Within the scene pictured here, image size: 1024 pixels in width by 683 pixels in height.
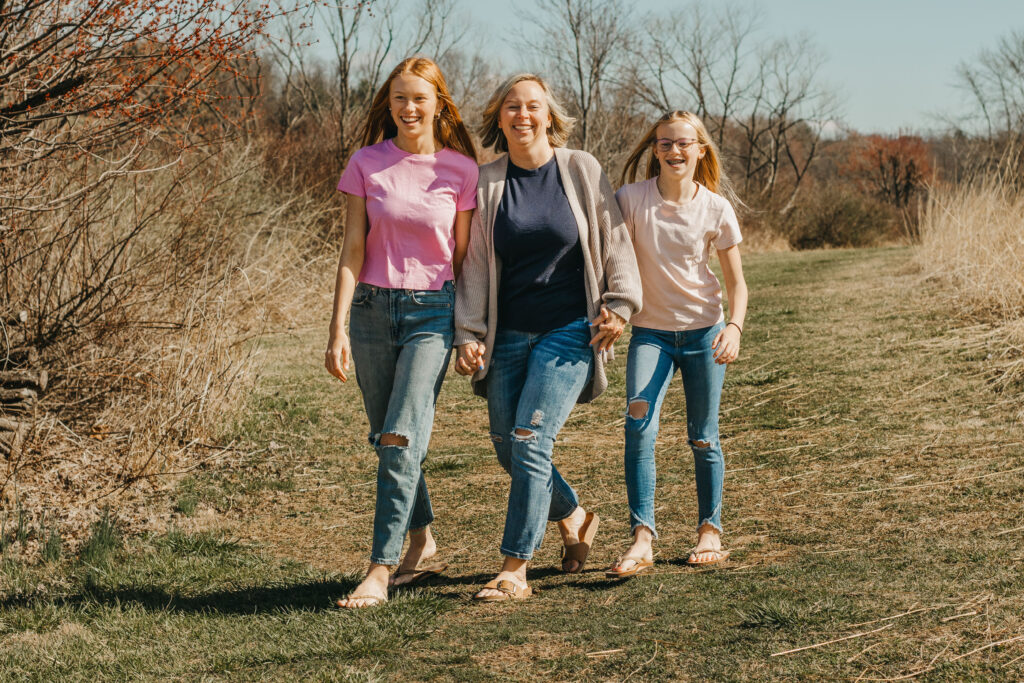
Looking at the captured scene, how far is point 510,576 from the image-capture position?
148 inches

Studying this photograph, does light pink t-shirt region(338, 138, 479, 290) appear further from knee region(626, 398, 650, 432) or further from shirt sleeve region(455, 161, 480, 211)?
knee region(626, 398, 650, 432)

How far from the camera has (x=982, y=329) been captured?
9.00 meters

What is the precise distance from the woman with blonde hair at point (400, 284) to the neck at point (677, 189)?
0.82 metres

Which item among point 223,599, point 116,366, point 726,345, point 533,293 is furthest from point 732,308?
point 116,366

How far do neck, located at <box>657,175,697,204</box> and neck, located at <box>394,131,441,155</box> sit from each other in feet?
3.17

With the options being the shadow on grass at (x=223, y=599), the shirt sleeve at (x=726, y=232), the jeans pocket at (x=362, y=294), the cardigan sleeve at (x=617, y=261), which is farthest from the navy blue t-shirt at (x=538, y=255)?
the shadow on grass at (x=223, y=599)

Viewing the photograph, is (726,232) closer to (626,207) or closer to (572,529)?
(626,207)

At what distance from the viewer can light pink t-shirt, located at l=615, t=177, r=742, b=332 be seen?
396cm

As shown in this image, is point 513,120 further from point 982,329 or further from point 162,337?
point 982,329

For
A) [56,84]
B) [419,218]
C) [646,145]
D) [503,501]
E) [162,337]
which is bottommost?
[503,501]

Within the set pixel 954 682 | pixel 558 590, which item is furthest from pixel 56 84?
pixel 954 682

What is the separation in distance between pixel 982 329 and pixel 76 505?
762 centimetres

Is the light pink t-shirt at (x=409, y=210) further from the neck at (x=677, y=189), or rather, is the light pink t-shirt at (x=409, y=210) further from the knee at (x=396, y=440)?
the neck at (x=677, y=189)

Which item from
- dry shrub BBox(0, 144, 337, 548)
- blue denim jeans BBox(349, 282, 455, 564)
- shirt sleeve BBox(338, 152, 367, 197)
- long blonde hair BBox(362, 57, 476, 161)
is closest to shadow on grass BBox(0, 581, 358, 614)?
blue denim jeans BBox(349, 282, 455, 564)
